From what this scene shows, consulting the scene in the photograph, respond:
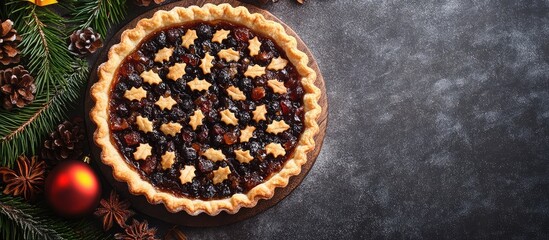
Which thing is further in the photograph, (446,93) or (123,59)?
(446,93)

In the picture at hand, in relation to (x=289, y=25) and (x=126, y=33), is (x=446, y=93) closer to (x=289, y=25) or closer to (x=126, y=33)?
(x=289, y=25)

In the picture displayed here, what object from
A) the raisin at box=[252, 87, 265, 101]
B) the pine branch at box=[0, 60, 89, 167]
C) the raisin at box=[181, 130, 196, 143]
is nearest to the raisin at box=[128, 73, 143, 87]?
the pine branch at box=[0, 60, 89, 167]

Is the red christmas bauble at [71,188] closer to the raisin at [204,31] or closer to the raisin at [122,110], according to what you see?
the raisin at [122,110]

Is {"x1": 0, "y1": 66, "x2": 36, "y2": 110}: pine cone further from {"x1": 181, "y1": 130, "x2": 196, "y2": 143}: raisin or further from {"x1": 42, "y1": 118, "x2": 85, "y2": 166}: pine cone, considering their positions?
{"x1": 181, "y1": 130, "x2": 196, "y2": 143}: raisin

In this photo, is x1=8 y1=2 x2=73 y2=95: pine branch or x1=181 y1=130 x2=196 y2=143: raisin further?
x1=181 y1=130 x2=196 y2=143: raisin

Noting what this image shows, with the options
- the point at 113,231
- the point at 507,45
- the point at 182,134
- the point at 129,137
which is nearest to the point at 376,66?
the point at 507,45

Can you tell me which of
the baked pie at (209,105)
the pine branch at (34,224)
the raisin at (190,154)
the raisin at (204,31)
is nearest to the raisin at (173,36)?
the baked pie at (209,105)
